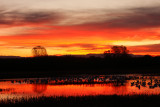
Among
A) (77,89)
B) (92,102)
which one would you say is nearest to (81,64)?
(77,89)

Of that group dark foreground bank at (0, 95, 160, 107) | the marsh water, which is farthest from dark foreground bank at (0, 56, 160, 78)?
dark foreground bank at (0, 95, 160, 107)

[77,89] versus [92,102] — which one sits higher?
[92,102]

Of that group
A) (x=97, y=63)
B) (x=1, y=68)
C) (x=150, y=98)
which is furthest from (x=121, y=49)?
(x=150, y=98)

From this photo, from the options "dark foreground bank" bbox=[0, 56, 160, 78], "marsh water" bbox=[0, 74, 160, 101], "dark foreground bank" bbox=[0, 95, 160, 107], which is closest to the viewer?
"dark foreground bank" bbox=[0, 95, 160, 107]

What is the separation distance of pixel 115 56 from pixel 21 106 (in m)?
81.9

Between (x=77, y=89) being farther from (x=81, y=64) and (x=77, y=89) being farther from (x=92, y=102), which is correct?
(x=81, y=64)

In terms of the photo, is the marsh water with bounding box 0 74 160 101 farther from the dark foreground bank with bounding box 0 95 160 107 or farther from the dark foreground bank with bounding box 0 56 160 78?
the dark foreground bank with bounding box 0 56 160 78

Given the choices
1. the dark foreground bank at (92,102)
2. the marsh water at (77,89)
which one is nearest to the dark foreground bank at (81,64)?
the marsh water at (77,89)

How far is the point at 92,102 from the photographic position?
1812cm

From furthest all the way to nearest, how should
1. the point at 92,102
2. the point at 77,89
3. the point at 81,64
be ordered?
the point at 81,64 < the point at 77,89 < the point at 92,102

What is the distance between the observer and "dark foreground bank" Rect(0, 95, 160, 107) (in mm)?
17383

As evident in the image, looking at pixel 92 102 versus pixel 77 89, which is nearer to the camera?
pixel 92 102

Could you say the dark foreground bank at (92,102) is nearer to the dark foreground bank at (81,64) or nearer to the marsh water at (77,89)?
the marsh water at (77,89)

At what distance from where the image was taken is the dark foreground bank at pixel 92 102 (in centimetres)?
1738
